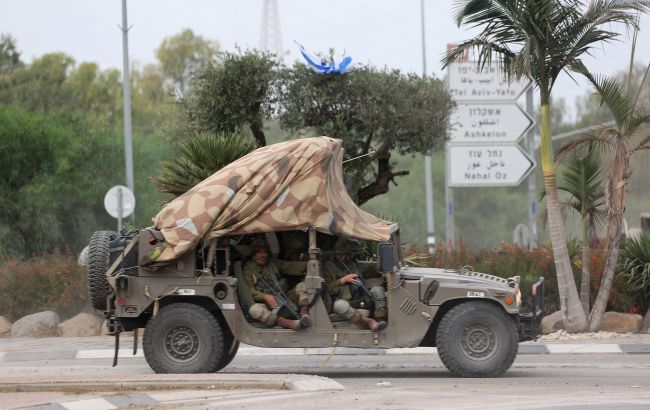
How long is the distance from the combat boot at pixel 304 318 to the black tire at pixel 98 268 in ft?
7.44

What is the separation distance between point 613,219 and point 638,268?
202 cm

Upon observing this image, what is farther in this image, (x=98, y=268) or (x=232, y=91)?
(x=232, y=91)

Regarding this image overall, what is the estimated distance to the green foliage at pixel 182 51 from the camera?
8012 centimetres

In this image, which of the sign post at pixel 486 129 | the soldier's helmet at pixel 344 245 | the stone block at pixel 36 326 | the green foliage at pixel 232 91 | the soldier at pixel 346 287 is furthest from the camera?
the sign post at pixel 486 129

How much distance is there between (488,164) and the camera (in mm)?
28625

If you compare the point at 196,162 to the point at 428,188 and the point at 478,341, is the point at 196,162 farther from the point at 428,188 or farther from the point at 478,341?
the point at 428,188

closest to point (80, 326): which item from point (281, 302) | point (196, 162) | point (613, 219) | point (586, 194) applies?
point (196, 162)

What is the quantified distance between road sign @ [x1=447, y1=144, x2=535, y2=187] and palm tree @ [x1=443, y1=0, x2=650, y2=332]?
963 cm

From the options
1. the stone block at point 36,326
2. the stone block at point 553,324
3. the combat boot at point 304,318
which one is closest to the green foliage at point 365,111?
the stone block at point 553,324

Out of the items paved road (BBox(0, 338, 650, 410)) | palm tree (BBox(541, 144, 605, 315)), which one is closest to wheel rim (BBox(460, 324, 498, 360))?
paved road (BBox(0, 338, 650, 410))

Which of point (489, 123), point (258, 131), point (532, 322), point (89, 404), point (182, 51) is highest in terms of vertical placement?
point (182, 51)

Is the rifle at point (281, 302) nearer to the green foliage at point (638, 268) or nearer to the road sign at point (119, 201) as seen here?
the green foliage at point (638, 268)

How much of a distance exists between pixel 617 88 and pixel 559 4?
1670 millimetres

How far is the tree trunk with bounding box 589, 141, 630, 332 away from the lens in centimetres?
1852
